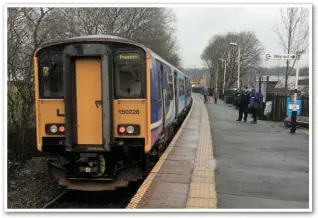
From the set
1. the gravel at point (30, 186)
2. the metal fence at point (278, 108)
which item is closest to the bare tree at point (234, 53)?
the metal fence at point (278, 108)

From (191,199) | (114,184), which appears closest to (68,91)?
(114,184)

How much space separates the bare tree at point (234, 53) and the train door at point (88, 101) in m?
59.2

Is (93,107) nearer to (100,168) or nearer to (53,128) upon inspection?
(53,128)

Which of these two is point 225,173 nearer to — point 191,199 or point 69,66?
point 191,199

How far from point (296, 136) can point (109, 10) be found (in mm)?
25832

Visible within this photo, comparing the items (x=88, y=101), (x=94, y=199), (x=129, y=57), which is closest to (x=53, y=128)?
(x=88, y=101)

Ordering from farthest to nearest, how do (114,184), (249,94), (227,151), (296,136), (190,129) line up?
(249,94)
(190,129)
(296,136)
(227,151)
(114,184)

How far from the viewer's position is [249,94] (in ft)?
55.3

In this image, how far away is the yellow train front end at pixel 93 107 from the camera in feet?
21.9

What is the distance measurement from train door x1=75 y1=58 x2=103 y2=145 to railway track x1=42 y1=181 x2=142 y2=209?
4.85ft

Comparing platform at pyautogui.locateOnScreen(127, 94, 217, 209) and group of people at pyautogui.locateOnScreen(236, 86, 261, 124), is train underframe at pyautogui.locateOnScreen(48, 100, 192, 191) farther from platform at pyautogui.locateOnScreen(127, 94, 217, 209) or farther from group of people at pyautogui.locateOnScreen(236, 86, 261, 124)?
group of people at pyautogui.locateOnScreen(236, 86, 261, 124)

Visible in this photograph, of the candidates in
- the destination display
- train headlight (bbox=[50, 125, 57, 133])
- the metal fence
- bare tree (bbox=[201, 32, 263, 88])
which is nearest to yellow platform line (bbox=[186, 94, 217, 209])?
the destination display

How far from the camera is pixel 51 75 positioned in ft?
23.4

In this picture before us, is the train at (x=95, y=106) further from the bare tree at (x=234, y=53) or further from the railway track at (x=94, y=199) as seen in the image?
the bare tree at (x=234, y=53)
